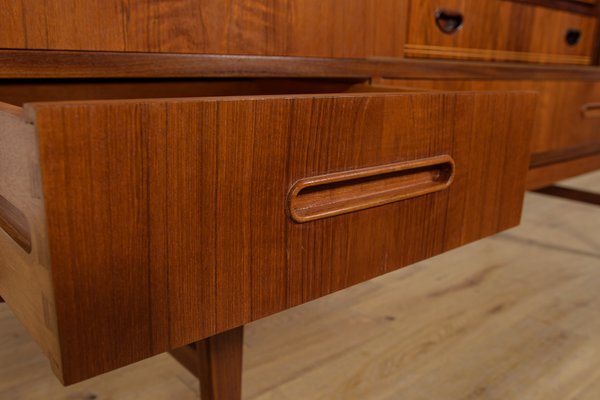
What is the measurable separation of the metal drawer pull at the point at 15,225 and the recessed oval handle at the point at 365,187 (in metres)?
0.17

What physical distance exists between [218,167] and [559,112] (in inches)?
33.0

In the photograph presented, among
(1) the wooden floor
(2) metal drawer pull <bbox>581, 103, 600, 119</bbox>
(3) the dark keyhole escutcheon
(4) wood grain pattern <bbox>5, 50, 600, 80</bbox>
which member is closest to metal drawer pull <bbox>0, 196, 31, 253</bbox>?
(4) wood grain pattern <bbox>5, 50, 600, 80</bbox>

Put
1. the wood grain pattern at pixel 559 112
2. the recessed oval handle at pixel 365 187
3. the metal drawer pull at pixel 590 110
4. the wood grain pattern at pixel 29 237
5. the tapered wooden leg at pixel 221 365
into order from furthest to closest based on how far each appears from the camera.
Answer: the metal drawer pull at pixel 590 110 < the wood grain pattern at pixel 559 112 < the tapered wooden leg at pixel 221 365 < the recessed oval handle at pixel 365 187 < the wood grain pattern at pixel 29 237

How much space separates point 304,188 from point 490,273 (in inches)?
42.7

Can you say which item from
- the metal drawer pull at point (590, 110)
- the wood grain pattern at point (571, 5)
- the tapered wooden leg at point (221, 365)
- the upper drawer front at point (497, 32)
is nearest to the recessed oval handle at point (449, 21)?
the upper drawer front at point (497, 32)

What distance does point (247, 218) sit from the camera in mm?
376

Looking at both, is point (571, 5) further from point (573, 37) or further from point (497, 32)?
point (497, 32)

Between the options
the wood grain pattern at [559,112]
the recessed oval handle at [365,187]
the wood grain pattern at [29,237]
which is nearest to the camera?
the wood grain pattern at [29,237]

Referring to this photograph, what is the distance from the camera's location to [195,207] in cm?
35

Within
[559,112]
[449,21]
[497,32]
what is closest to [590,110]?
[559,112]

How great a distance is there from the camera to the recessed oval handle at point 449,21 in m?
0.84

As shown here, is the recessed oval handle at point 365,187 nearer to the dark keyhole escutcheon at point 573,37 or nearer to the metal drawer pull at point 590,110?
the metal drawer pull at point 590,110

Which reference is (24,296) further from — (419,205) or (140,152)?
(419,205)

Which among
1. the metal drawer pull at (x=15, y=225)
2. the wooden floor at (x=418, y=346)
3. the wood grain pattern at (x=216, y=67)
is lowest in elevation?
the wooden floor at (x=418, y=346)
